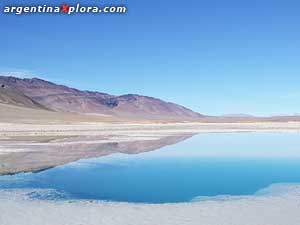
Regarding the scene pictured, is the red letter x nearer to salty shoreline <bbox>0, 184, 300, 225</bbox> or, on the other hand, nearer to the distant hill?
salty shoreline <bbox>0, 184, 300, 225</bbox>

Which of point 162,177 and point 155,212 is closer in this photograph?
point 155,212

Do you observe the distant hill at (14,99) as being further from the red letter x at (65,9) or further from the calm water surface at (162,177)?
the calm water surface at (162,177)

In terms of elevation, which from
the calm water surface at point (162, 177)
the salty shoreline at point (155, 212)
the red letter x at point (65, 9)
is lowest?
the salty shoreline at point (155, 212)

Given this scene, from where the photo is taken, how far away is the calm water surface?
11516 millimetres

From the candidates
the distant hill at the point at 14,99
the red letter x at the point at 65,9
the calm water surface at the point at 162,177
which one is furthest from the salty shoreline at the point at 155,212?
the distant hill at the point at 14,99

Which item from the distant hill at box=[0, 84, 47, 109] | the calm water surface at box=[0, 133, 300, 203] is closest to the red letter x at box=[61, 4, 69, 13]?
the calm water surface at box=[0, 133, 300, 203]

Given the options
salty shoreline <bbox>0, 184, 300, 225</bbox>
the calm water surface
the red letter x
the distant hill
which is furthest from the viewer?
the distant hill

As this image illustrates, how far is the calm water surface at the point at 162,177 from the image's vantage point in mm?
11516

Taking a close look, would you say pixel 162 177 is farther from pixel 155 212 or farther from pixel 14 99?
pixel 14 99

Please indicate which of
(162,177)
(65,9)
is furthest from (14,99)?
(162,177)

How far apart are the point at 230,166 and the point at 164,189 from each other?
220 inches

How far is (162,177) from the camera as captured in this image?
14133 mm

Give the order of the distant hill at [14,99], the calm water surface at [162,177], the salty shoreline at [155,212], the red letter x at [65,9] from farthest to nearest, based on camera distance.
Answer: the distant hill at [14,99], the red letter x at [65,9], the calm water surface at [162,177], the salty shoreline at [155,212]

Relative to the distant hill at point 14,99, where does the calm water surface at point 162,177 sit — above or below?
below
